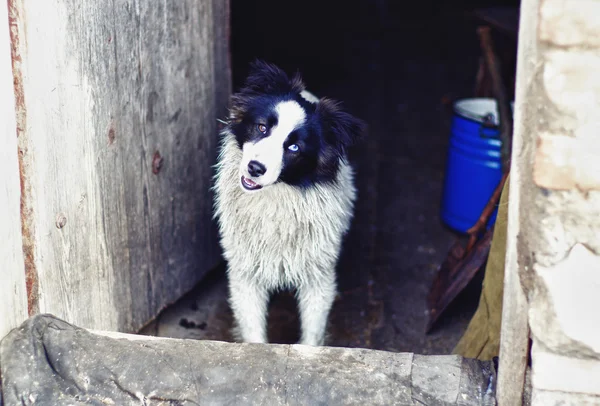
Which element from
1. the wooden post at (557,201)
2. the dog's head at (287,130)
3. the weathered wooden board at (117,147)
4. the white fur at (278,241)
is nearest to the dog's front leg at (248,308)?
the white fur at (278,241)

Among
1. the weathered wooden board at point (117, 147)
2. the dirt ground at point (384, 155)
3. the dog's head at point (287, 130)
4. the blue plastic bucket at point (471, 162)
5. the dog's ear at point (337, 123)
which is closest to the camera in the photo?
the weathered wooden board at point (117, 147)

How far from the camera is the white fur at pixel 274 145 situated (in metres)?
2.71

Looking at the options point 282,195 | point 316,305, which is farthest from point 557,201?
point 316,305

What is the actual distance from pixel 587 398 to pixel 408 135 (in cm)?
464

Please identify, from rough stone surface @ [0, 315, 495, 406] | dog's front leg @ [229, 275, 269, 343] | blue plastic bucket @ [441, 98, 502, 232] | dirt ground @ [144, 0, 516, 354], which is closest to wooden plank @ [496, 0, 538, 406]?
rough stone surface @ [0, 315, 495, 406]

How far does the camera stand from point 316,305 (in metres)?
3.35

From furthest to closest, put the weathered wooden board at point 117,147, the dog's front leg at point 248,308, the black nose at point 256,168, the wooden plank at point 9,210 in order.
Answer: the dog's front leg at point 248,308
the black nose at point 256,168
the weathered wooden board at point 117,147
the wooden plank at point 9,210

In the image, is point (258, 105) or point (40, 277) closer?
point (40, 277)

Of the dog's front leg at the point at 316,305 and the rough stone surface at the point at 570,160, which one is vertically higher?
the rough stone surface at the point at 570,160

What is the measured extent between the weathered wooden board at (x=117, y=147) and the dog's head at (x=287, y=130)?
42 centimetres

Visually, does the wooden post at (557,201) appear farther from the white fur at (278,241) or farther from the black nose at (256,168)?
the white fur at (278,241)

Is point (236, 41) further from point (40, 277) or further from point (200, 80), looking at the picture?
point (40, 277)

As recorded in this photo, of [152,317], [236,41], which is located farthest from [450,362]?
[236,41]

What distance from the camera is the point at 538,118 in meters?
1.93
